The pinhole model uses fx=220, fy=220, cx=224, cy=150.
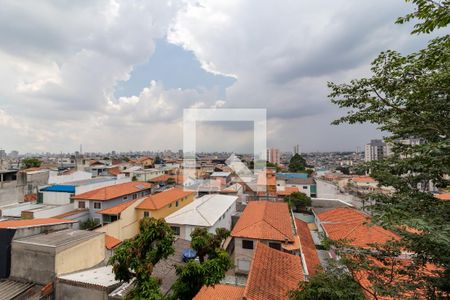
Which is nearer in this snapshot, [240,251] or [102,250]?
[102,250]

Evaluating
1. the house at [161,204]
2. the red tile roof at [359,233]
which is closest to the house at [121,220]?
the house at [161,204]

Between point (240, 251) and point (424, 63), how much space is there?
11.6 m

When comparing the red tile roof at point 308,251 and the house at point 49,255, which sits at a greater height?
the house at point 49,255

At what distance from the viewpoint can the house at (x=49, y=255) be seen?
348 inches

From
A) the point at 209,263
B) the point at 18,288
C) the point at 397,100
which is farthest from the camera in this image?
the point at 18,288

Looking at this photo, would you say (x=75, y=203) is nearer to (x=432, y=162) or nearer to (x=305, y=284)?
(x=305, y=284)

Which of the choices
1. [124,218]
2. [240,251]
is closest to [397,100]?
[240,251]

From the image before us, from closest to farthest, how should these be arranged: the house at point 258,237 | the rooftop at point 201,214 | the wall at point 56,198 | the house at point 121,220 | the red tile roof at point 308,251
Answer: the red tile roof at point 308,251 < the house at point 258,237 < the rooftop at point 201,214 < the house at point 121,220 < the wall at point 56,198

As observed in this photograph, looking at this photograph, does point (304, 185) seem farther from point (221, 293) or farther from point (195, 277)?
point (195, 277)

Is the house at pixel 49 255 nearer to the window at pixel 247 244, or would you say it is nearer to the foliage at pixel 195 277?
the foliage at pixel 195 277

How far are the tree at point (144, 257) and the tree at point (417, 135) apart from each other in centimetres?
454

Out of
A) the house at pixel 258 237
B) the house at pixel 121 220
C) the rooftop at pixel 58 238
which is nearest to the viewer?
the rooftop at pixel 58 238

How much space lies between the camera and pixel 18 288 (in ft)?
29.1

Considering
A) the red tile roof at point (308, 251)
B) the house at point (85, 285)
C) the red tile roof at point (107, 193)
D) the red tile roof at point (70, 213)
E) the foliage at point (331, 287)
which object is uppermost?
the foliage at point (331, 287)
